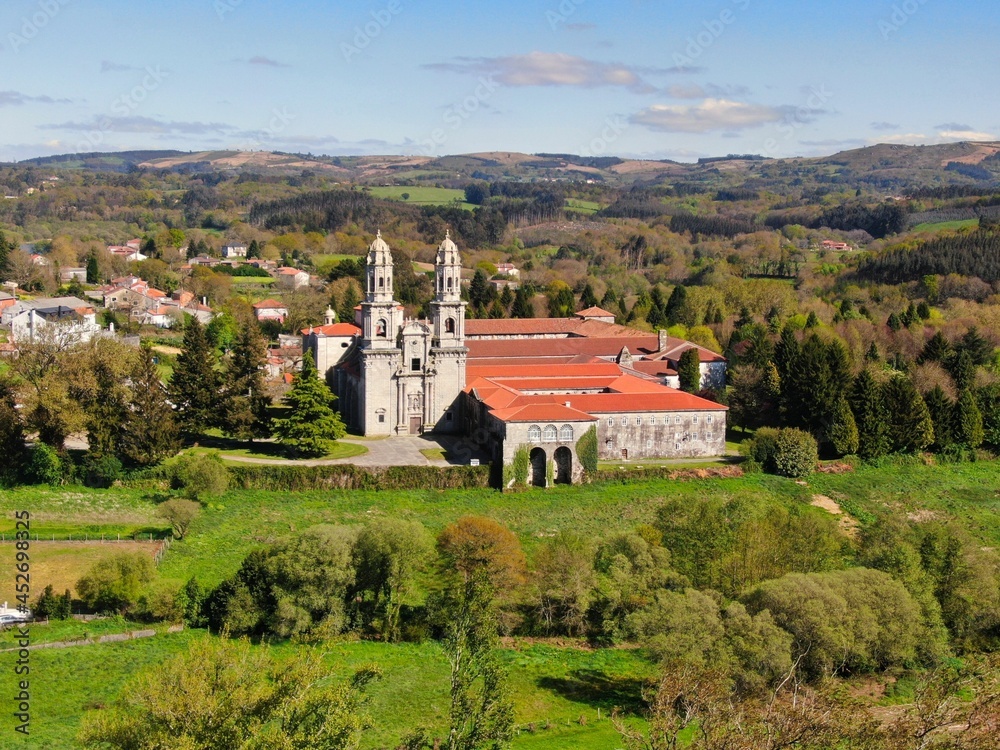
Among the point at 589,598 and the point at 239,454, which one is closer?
the point at 589,598

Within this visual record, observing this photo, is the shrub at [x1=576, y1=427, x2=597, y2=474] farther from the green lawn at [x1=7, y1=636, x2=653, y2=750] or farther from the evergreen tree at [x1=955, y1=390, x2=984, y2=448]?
the evergreen tree at [x1=955, y1=390, x2=984, y2=448]

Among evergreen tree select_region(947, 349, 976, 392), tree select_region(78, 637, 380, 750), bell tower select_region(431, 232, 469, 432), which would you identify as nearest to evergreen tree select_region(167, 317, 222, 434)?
bell tower select_region(431, 232, 469, 432)

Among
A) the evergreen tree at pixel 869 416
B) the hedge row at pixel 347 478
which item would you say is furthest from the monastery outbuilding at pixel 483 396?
the evergreen tree at pixel 869 416

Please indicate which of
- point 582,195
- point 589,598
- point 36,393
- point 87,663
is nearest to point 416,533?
point 589,598

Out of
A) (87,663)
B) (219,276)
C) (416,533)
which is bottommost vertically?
(87,663)

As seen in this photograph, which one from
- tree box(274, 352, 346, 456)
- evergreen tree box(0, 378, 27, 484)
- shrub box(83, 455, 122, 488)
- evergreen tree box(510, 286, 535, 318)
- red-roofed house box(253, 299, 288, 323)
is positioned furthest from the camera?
evergreen tree box(510, 286, 535, 318)

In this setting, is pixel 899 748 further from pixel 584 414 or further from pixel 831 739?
pixel 584 414

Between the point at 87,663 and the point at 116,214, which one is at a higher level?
the point at 116,214
